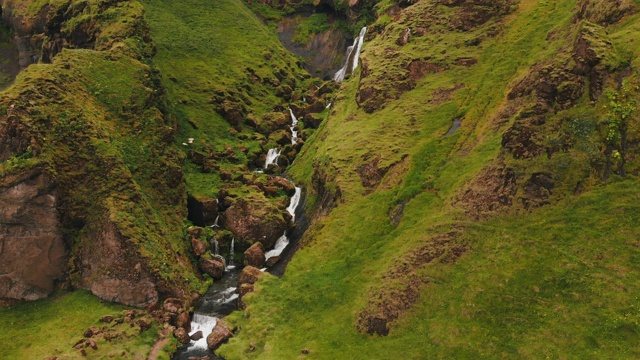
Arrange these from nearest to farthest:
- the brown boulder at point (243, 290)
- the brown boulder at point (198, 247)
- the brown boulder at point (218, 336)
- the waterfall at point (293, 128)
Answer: the brown boulder at point (218, 336)
the brown boulder at point (243, 290)
the brown boulder at point (198, 247)
the waterfall at point (293, 128)

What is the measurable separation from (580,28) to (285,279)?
1288 inches

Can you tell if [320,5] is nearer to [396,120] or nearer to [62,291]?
[396,120]

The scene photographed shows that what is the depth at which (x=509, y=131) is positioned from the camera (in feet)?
122

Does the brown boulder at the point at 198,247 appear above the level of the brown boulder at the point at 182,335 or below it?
above

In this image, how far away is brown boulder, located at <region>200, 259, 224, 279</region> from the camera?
1838 inches

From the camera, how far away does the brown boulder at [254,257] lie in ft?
155

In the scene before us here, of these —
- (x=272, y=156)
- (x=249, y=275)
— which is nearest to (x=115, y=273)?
(x=249, y=275)

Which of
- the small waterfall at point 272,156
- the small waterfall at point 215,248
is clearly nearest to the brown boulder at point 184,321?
the small waterfall at point 215,248

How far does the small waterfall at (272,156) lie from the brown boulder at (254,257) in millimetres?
22978

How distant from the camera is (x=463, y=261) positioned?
33.3 meters

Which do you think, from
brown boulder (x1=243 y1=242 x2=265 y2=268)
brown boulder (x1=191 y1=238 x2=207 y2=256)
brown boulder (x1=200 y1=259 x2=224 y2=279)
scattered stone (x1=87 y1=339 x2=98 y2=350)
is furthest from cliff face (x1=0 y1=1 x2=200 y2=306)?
scattered stone (x1=87 y1=339 x2=98 y2=350)

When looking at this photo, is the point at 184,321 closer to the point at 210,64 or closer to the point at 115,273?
the point at 115,273

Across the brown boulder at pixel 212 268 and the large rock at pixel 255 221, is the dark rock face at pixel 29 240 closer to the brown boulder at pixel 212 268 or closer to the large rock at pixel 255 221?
the brown boulder at pixel 212 268

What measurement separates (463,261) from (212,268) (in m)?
25.0
